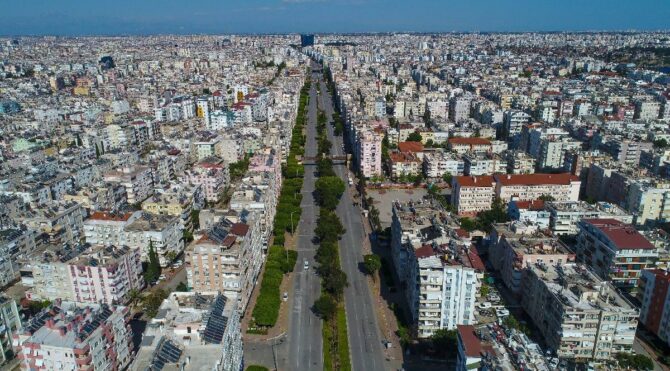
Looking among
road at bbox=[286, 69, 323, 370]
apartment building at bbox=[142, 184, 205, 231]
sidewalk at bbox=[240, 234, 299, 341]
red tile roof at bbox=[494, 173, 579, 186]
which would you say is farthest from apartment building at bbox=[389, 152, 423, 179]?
sidewalk at bbox=[240, 234, 299, 341]

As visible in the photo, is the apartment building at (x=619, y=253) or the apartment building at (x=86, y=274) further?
the apartment building at (x=619, y=253)

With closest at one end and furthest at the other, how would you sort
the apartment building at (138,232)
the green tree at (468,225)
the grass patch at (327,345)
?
the grass patch at (327,345) → the apartment building at (138,232) → the green tree at (468,225)

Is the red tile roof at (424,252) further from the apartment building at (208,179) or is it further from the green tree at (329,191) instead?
the apartment building at (208,179)

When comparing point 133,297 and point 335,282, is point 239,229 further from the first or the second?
point 133,297

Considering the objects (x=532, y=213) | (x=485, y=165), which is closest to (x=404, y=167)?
(x=485, y=165)

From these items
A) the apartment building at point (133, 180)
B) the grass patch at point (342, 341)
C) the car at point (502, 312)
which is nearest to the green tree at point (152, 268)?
the grass patch at point (342, 341)

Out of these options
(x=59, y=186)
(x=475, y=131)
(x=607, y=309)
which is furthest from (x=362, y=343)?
(x=475, y=131)

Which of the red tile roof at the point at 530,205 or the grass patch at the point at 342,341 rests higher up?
the red tile roof at the point at 530,205

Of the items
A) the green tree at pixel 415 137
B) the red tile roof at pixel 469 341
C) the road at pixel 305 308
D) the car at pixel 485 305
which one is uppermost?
the red tile roof at pixel 469 341

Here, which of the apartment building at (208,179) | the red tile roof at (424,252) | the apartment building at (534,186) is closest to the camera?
the red tile roof at (424,252)
